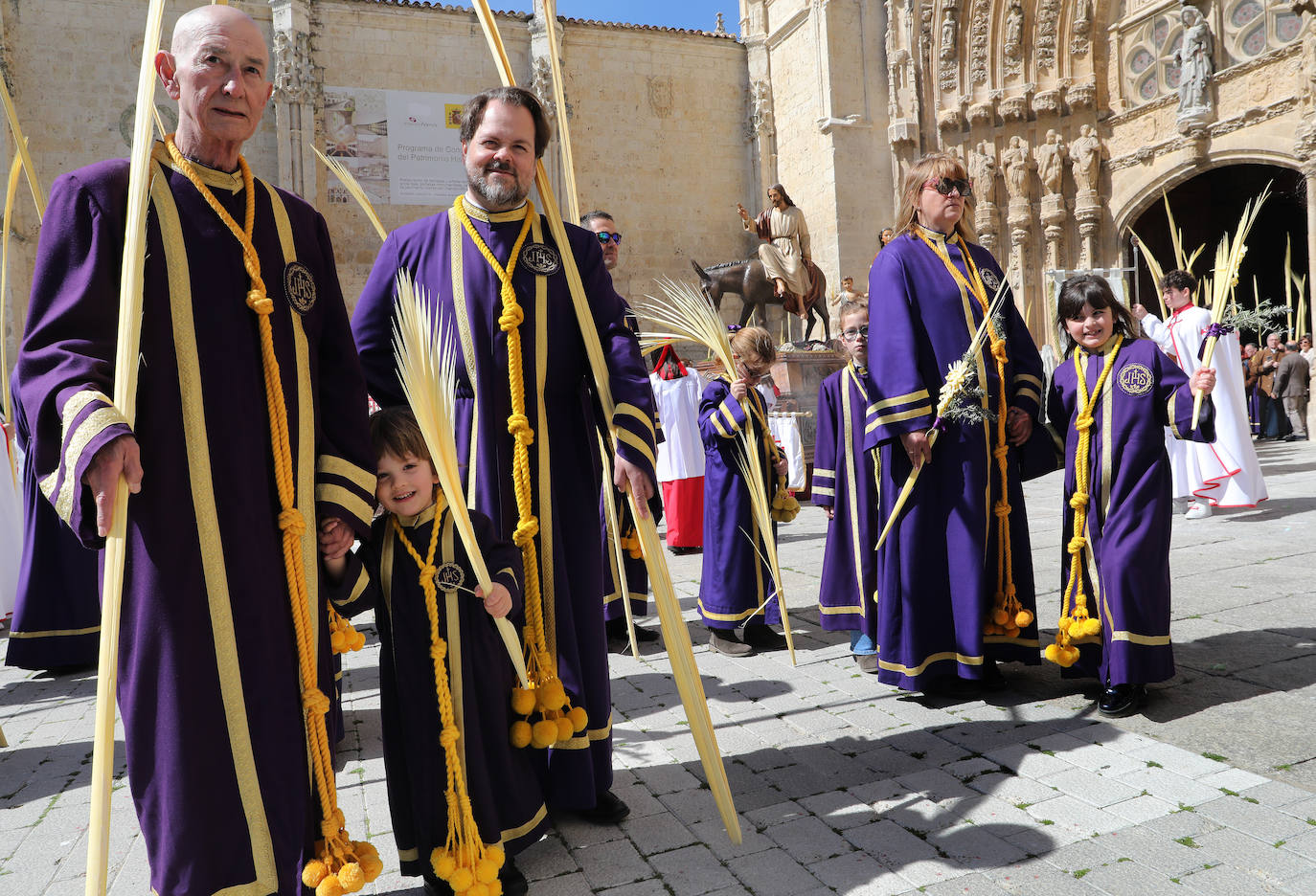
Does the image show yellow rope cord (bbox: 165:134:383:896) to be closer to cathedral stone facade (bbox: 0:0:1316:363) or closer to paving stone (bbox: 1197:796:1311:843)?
paving stone (bbox: 1197:796:1311:843)

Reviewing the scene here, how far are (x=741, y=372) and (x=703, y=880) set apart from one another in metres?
2.87

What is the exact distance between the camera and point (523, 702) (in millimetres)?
2400

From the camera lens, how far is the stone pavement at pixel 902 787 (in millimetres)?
2291

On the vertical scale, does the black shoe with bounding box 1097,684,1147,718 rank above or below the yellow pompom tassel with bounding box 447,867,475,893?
below

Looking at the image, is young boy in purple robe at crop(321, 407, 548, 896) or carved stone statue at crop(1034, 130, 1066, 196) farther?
carved stone statue at crop(1034, 130, 1066, 196)

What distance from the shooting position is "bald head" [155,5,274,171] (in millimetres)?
1906

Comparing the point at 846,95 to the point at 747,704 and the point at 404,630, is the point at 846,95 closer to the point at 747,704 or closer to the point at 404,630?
the point at 747,704

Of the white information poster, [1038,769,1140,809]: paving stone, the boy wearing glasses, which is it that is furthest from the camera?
the white information poster

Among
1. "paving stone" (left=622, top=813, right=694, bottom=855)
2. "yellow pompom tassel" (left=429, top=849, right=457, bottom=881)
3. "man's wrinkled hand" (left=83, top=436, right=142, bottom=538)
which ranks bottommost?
"paving stone" (left=622, top=813, right=694, bottom=855)

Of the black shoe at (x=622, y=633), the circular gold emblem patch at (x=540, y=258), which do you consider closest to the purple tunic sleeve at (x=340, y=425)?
the circular gold emblem patch at (x=540, y=258)

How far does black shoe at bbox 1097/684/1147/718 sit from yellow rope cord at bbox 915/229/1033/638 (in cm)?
39

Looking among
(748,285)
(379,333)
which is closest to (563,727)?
(379,333)

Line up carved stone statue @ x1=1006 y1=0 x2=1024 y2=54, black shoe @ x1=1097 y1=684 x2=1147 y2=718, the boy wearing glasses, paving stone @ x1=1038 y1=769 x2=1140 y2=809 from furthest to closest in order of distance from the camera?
→ 1. carved stone statue @ x1=1006 y1=0 x2=1024 y2=54
2. the boy wearing glasses
3. black shoe @ x1=1097 y1=684 x2=1147 y2=718
4. paving stone @ x1=1038 y1=769 x2=1140 y2=809

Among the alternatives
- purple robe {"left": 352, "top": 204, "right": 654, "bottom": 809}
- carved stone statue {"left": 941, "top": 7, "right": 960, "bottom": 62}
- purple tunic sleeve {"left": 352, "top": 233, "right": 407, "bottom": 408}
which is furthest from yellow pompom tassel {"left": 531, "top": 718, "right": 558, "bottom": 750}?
carved stone statue {"left": 941, "top": 7, "right": 960, "bottom": 62}
